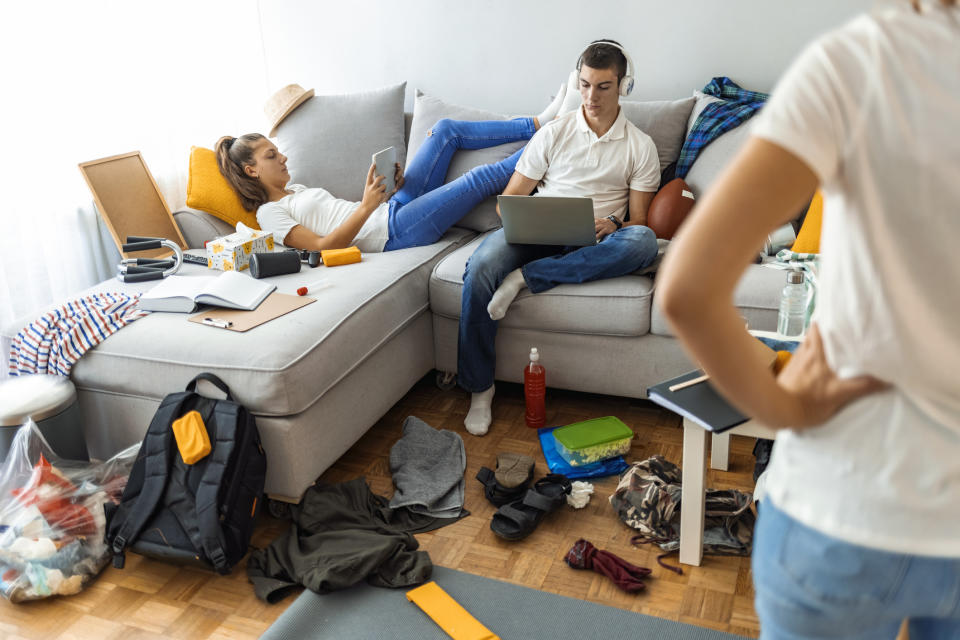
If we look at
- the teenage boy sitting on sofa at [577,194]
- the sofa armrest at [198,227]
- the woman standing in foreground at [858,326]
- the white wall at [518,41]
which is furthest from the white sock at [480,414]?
the woman standing in foreground at [858,326]

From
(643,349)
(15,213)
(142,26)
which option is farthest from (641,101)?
(15,213)

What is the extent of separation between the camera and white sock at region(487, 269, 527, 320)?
2488 mm

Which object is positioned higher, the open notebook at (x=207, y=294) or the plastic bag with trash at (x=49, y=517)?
the open notebook at (x=207, y=294)

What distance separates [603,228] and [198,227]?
4.97ft

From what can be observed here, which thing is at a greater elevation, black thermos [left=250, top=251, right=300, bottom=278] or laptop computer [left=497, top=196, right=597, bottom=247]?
laptop computer [left=497, top=196, right=597, bottom=247]

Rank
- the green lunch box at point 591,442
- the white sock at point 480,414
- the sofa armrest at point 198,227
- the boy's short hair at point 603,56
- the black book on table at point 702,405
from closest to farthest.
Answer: the black book on table at point 702,405 → the green lunch box at point 591,442 → the white sock at point 480,414 → the boy's short hair at point 603,56 → the sofa armrest at point 198,227

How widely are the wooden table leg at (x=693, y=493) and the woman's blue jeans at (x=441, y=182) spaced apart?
4.70ft

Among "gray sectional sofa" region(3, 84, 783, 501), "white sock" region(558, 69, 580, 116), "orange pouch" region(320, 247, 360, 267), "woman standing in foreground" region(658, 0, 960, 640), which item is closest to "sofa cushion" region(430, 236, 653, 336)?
"gray sectional sofa" region(3, 84, 783, 501)

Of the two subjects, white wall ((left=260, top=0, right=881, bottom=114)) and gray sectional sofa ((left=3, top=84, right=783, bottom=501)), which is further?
white wall ((left=260, top=0, right=881, bottom=114))

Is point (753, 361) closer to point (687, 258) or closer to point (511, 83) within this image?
point (687, 258)

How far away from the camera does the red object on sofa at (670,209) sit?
267 centimetres

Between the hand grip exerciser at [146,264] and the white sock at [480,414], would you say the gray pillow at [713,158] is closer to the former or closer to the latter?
the white sock at [480,414]

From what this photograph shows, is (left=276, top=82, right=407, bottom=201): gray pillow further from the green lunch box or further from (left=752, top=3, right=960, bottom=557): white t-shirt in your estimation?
(left=752, top=3, right=960, bottom=557): white t-shirt

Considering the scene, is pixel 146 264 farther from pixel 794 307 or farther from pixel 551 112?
pixel 794 307
